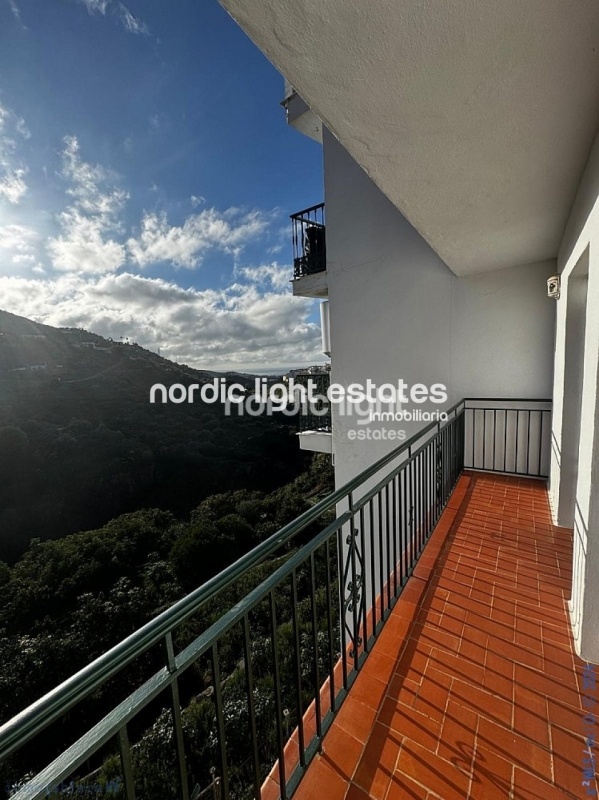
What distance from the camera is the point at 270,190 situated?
1041 cm

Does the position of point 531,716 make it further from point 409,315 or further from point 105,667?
point 409,315

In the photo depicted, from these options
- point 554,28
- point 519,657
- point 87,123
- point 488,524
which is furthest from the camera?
point 87,123

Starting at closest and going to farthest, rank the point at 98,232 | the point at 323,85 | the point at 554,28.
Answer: the point at 554,28 → the point at 323,85 → the point at 98,232

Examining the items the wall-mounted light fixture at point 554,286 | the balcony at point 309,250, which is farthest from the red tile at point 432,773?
the balcony at point 309,250

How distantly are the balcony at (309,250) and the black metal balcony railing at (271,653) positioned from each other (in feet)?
11.9

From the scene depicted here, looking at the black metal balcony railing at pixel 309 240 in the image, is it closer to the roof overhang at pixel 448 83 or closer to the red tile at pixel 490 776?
the roof overhang at pixel 448 83

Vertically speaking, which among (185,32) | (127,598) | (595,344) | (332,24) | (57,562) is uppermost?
(185,32)

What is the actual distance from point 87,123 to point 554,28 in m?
13.2

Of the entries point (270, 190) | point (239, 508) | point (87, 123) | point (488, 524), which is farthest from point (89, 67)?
point (239, 508)

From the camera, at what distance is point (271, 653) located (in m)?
1.17

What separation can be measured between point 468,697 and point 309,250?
6.97 metres

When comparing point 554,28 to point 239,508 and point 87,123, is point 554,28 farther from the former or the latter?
point 239,508

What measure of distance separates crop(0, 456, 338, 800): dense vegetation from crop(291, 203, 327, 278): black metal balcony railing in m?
6.12

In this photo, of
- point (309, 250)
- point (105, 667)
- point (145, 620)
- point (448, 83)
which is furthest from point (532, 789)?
point (145, 620)
